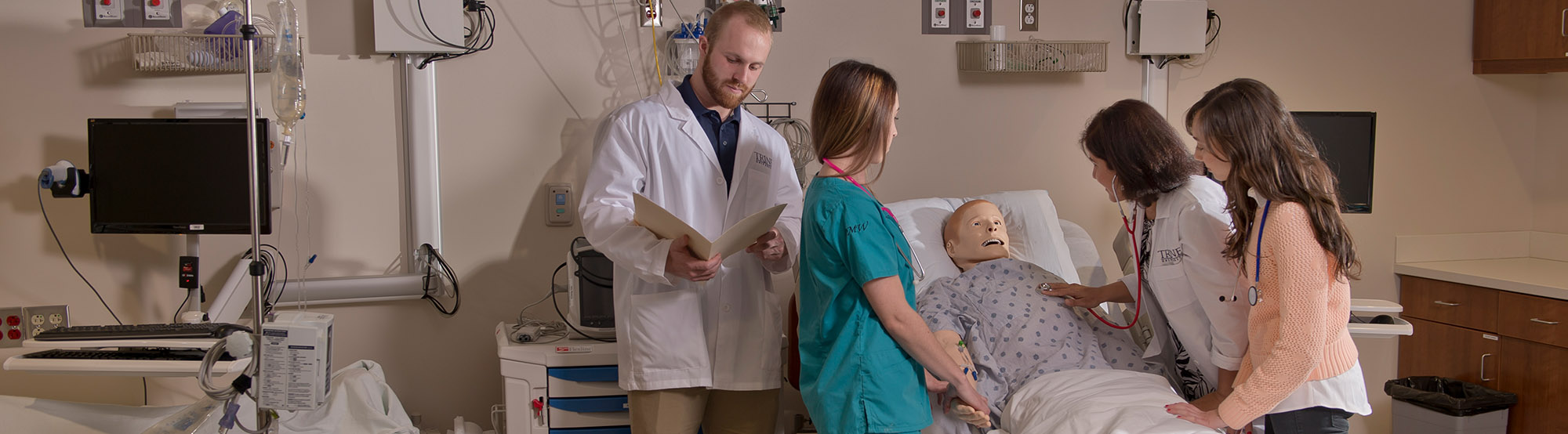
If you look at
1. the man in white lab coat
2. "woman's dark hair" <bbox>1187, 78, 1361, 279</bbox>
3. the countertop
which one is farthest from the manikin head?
the countertop

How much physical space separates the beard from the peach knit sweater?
103cm

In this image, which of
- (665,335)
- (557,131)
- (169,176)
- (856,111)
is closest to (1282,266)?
(856,111)

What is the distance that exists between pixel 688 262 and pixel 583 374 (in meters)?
0.77

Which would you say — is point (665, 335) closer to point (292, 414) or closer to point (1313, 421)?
point (292, 414)

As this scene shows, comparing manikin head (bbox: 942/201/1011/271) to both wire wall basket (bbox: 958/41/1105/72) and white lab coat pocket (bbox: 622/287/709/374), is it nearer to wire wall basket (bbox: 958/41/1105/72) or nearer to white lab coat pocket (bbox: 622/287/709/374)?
wire wall basket (bbox: 958/41/1105/72)

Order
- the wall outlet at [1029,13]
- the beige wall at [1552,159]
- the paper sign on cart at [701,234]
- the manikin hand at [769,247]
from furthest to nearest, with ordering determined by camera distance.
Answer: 1. the beige wall at [1552,159]
2. the wall outlet at [1029,13]
3. the manikin hand at [769,247]
4. the paper sign on cart at [701,234]

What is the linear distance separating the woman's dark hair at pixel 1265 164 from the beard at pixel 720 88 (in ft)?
3.00

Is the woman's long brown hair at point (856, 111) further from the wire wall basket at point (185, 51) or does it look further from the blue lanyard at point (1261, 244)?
the wire wall basket at point (185, 51)

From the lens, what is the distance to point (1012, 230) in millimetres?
2754

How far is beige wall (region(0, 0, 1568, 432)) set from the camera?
2.58 m

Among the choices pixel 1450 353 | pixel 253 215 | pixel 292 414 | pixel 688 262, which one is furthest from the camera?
pixel 1450 353

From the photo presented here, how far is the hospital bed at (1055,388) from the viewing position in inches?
67.8

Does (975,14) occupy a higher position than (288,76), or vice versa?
(975,14)

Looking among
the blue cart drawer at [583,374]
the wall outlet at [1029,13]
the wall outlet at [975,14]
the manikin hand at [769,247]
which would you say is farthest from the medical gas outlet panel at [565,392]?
the wall outlet at [1029,13]
